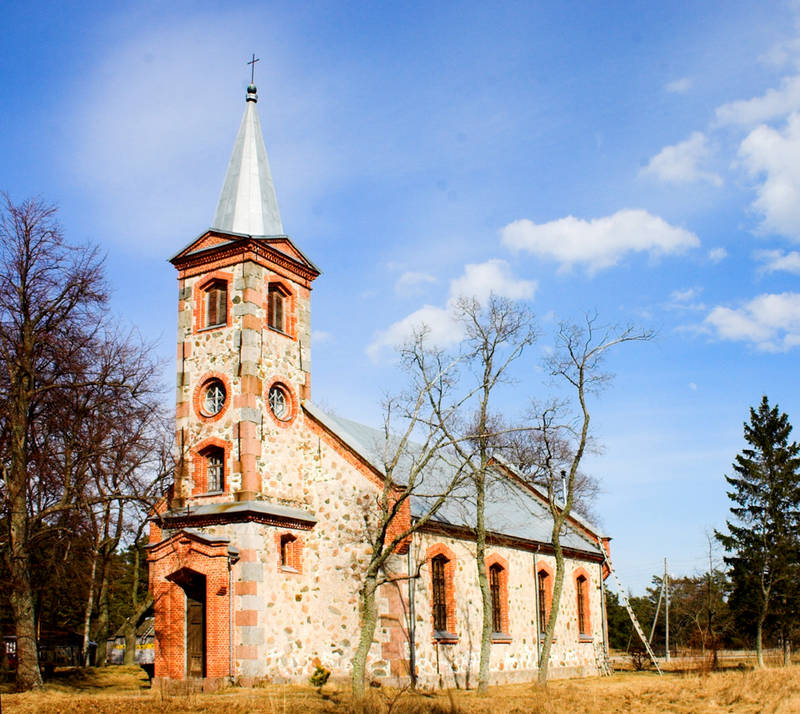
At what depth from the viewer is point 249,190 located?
88.3ft

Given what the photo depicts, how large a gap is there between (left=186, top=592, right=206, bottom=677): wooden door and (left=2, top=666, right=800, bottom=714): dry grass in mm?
1363

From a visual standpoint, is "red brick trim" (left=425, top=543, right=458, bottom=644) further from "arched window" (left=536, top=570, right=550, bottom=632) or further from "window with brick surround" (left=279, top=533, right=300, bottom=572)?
"arched window" (left=536, top=570, right=550, bottom=632)

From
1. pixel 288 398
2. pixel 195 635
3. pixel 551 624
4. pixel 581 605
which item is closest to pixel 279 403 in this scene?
pixel 288 398

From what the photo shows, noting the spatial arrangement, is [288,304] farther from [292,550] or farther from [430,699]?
[430,699]

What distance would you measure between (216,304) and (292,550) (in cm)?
814

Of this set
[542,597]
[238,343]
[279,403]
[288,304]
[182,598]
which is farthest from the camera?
[542,597]

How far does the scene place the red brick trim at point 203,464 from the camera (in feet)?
78.1

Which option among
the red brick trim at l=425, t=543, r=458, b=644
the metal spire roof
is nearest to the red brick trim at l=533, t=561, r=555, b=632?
the red brick trim at l=425, t=543, r=458, b=644

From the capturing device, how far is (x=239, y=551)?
2209 centimetres

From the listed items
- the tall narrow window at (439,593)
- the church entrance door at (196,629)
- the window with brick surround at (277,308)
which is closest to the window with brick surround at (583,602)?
the tall narrow window at (439,593)

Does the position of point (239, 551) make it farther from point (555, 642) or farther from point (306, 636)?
point (555, 642)

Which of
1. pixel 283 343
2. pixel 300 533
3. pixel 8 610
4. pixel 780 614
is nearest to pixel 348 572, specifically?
pixel 300 533

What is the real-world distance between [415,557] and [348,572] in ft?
6.67

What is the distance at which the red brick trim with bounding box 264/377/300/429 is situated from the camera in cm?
2467
